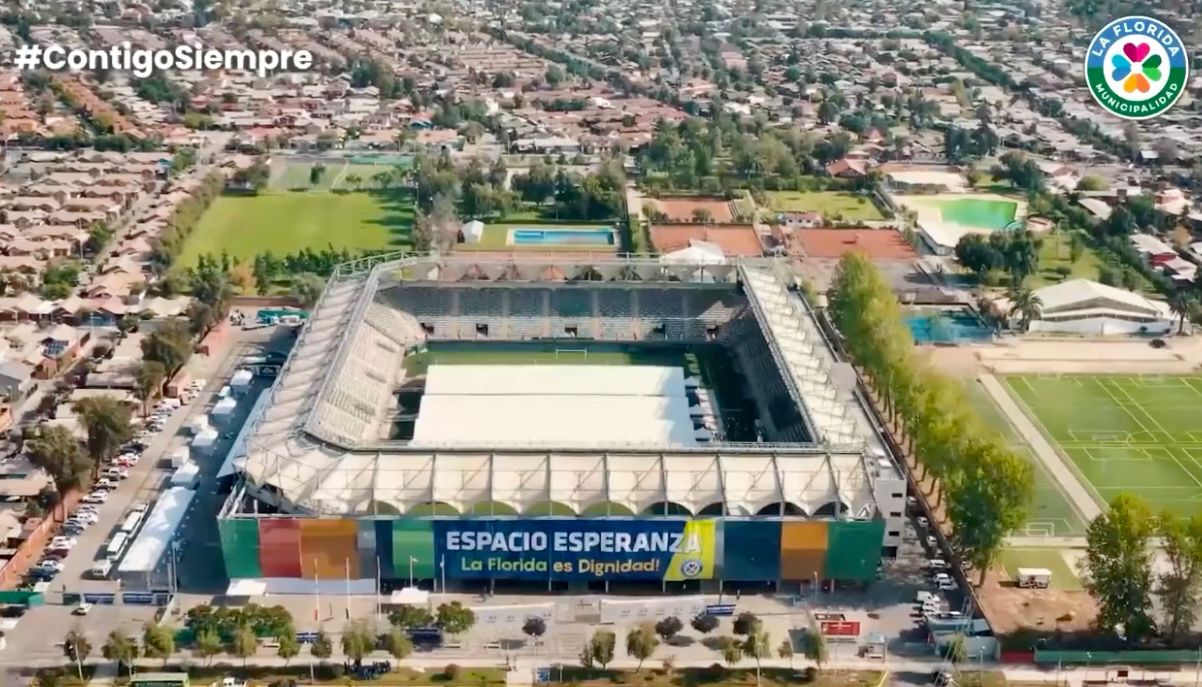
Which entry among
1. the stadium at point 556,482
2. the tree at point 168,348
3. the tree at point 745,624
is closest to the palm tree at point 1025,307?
the stadium at point 556,482

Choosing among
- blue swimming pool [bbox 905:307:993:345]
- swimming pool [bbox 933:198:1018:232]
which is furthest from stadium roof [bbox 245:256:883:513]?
swimming pool [bbox 933:198:1018:232]

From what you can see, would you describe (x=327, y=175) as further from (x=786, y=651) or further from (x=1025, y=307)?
(x=786, y=651)

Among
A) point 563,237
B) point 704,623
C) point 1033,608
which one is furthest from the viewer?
point 563,237

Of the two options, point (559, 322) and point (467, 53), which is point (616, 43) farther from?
point (559, 322)

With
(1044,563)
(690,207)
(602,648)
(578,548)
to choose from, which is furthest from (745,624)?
(690,207)

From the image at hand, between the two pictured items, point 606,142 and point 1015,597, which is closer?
point 1015,597

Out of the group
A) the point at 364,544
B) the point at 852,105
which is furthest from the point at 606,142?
the point at 364,544

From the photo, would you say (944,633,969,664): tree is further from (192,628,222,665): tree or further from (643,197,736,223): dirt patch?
(643,197,736,223): dirt patch

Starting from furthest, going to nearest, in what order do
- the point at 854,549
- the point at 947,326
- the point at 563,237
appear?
1. the point at 563,237
2. the point at 947,326
3. the point at 854,549
